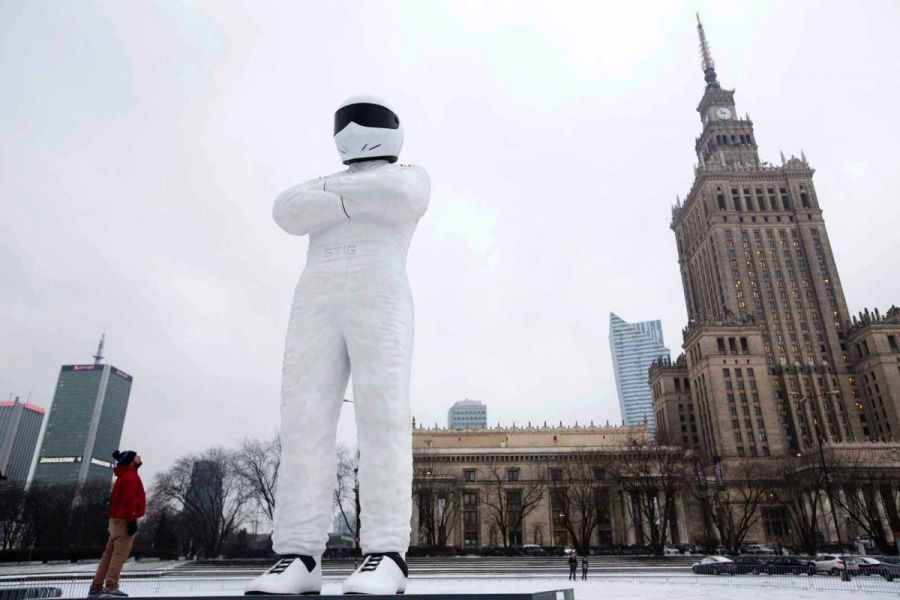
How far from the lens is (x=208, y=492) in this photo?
4591 cm

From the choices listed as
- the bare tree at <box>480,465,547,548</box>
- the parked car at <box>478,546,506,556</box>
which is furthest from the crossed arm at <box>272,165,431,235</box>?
the bare tree at <box>480,465,547,548</box>

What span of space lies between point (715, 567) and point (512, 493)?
33.8m

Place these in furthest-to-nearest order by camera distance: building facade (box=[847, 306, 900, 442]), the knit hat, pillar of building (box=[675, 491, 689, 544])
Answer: building facade (box=[847, 306, 900, 442]), pillar of building (box=[675, 491, 689, 544]), the knit hat

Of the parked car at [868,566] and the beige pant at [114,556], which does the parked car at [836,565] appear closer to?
the parked car at [868,566]

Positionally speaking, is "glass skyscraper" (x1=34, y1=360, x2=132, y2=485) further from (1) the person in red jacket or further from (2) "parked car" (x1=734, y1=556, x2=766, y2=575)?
(1) the person in red jacket

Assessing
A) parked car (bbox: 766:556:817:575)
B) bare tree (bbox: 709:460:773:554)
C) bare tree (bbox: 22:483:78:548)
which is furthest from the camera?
bare tree (bbox: 709:460:773:554)

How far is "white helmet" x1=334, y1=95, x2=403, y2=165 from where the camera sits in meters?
6.50

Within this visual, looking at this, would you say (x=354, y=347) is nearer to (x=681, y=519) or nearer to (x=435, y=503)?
(x=435, y=503)

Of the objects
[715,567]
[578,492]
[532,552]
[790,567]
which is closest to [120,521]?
[715,567]

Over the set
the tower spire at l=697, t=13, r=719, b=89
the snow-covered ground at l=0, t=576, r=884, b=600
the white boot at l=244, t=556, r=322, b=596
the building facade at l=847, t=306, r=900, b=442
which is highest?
the tower spire at l=697, t=13, r=719, b=89

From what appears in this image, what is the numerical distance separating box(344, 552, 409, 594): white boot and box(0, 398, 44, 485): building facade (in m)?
174

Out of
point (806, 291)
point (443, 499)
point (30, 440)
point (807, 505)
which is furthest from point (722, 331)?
point (30, 440)

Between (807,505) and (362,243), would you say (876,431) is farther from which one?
(362,243)

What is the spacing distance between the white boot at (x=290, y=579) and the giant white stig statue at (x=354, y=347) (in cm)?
1
